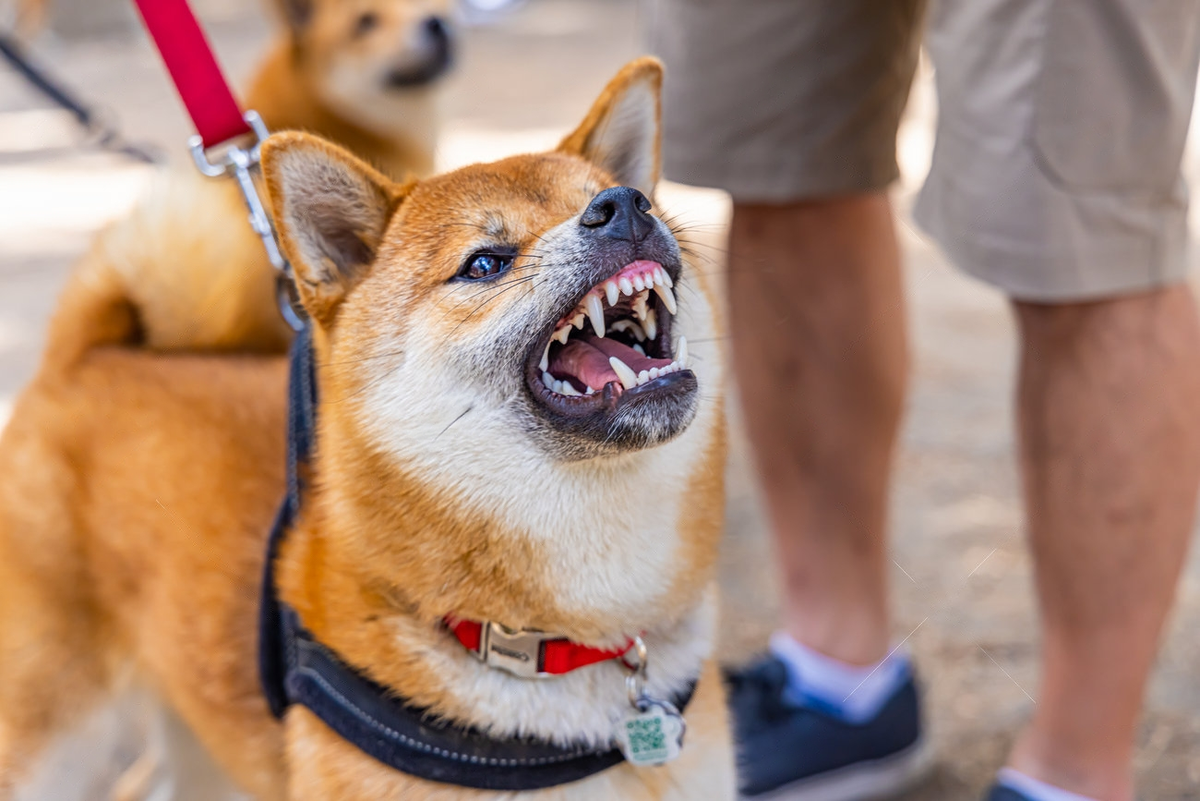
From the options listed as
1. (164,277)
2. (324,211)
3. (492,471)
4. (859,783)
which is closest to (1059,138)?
(492,471)

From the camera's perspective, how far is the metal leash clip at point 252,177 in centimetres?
175

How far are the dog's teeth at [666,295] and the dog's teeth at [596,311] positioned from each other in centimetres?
7

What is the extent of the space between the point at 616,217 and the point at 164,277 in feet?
3.42

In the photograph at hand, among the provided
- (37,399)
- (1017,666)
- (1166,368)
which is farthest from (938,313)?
(37,399)

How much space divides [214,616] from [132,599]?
205 mm

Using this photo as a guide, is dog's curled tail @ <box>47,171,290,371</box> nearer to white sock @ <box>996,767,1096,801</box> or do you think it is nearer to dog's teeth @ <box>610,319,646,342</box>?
dog's teeth @ <box>610,319,646,342</box>

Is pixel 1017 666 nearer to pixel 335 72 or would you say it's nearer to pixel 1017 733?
pixel 1017 733

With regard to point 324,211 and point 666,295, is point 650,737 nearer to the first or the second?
point 666,295

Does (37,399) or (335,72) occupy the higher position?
(335,72)

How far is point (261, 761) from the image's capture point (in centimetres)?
174

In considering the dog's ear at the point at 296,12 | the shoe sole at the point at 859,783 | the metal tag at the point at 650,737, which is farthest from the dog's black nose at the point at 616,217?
the dog's ear at the point at 296,12

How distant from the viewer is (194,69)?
1797 mm

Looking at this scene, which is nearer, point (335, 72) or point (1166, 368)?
point (1166, 368)

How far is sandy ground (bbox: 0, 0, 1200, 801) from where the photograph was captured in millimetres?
2420
